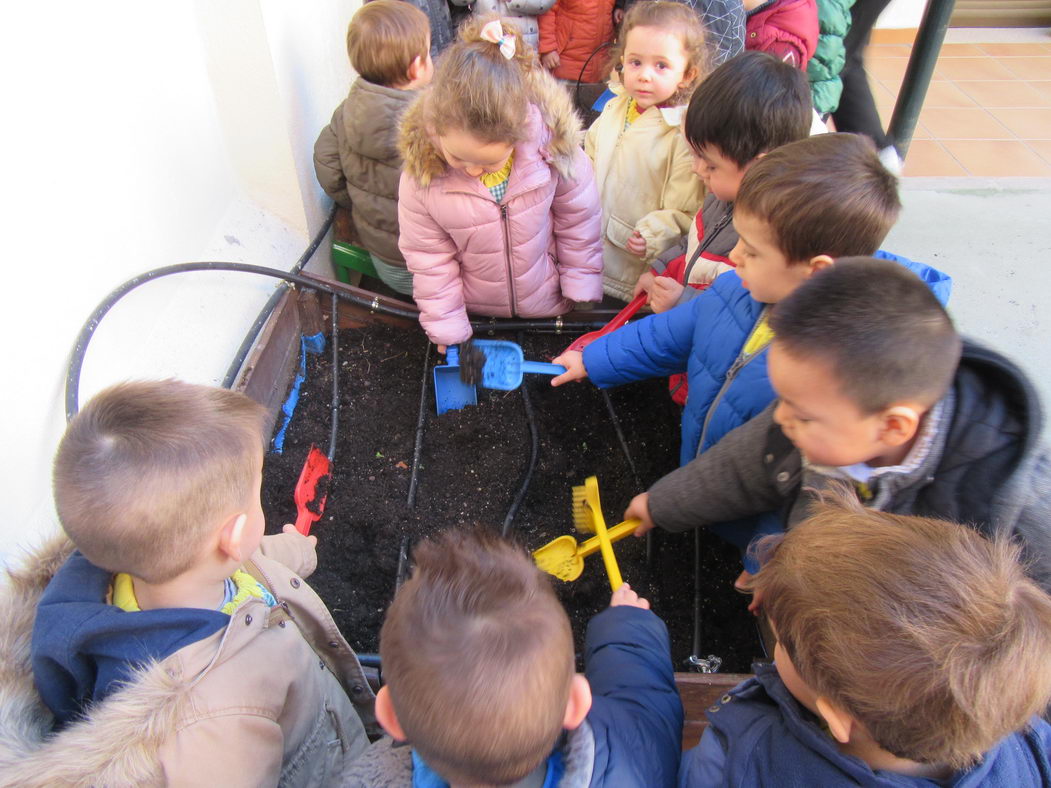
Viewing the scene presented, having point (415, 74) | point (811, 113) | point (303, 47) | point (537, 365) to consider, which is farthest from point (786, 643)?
point (303, 47)

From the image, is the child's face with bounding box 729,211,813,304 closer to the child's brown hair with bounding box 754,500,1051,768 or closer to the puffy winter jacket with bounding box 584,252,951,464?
the puffy winter jacket with bounding box 584,252,951,464

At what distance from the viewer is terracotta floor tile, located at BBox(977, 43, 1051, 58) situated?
502cm

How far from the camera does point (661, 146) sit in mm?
2170

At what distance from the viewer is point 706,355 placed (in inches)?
64.4

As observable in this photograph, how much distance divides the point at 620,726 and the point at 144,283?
1.70 metres

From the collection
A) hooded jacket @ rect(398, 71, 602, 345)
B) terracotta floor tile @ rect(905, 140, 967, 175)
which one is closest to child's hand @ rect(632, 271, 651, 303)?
hooded jacket @ rect(398, 71, 602, 345)

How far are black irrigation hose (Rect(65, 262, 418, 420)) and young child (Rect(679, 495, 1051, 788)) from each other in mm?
1485

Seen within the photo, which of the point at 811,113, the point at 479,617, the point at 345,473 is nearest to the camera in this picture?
the point at 479,617

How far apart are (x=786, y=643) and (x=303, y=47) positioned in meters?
2.42

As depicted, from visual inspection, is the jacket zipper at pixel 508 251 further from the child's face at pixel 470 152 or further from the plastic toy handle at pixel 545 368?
the plastic toy handle at pixel 545 368

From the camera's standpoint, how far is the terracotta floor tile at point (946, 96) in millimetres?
4449

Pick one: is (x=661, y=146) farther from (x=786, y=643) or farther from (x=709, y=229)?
(x=786, y=643)

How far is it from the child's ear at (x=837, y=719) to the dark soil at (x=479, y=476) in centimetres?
87

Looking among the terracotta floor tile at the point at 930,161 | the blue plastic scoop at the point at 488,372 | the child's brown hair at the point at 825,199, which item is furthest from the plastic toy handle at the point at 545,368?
the terracotta floor tile at the point at 930,161
